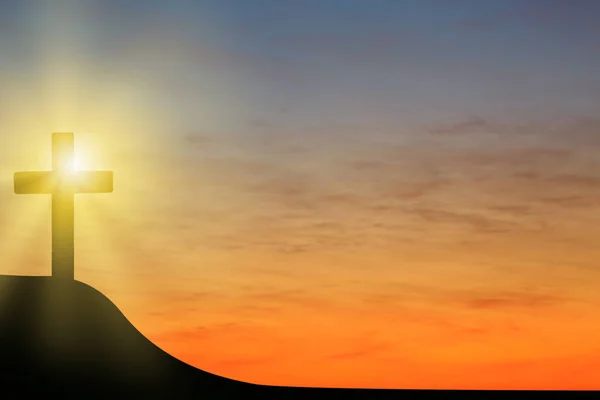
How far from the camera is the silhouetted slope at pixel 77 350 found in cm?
1789

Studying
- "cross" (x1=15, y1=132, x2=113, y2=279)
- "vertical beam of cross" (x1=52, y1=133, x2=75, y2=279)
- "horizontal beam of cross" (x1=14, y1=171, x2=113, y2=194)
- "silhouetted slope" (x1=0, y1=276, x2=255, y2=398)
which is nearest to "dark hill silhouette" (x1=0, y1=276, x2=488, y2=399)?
"silhouetted slope" (x1=0, y1=276, x2=255, y2=398)

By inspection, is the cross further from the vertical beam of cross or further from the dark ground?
the dark ground

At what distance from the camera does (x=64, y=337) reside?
61.9 ft

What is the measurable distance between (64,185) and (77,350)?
11.5 ft

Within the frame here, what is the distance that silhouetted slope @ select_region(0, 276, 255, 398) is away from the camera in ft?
58.7

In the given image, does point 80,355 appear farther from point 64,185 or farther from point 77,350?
point 64,185

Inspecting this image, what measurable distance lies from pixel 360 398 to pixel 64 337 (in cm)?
583

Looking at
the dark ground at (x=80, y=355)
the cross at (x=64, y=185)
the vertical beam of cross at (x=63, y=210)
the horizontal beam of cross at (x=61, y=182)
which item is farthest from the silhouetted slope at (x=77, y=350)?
the horizontal beam of cross at (x=61, y=182)

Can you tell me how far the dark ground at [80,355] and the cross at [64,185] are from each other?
2.22 feet

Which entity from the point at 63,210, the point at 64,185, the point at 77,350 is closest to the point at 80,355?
the point at 77,350

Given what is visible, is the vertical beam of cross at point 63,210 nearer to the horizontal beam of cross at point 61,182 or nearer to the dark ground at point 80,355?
the horizontal beam of cross at point 61,182

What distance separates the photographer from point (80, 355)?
18.6 metres

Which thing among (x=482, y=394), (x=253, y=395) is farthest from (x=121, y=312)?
(x=482, y=394)

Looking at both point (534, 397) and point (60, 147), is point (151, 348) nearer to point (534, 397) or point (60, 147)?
point (60, 147)
